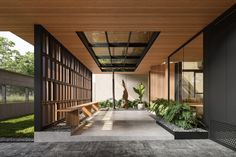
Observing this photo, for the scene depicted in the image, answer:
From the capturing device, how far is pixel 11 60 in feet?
134

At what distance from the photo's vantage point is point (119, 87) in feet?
92.7

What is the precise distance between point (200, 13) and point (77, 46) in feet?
19.5

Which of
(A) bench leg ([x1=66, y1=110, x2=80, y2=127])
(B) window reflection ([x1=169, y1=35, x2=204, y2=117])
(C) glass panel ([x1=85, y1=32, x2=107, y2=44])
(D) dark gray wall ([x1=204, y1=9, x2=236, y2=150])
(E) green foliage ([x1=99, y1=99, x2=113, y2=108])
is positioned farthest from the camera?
(E) green foliage ([x1=99, y1=99, x2=113, y2=108])

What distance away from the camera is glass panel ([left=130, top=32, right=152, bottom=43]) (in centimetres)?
1163

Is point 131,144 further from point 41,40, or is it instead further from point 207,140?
point 41,40

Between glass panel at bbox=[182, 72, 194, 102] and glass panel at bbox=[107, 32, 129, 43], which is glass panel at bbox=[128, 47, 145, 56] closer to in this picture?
glass panel at bbox=[107, 32, 129, 43]

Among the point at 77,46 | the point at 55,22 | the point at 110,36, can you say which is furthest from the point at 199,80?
the point at 55,22

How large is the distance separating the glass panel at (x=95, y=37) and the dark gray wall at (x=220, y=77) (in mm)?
4304

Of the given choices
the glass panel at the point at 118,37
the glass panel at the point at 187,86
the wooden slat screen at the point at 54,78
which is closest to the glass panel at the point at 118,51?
the glass panel at the point at 118,37

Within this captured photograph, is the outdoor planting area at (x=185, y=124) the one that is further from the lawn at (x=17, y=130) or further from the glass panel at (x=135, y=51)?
the glass panel at (x=135, y=51)

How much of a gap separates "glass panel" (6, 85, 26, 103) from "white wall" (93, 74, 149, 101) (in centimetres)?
916

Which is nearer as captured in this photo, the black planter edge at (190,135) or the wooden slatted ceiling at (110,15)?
the wooden slatted ceiling at (110,15)

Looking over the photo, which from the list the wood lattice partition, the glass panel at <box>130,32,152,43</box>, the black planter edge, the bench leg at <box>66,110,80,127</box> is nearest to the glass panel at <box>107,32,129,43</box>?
the glass panel at <box>130,32,152,43</box>

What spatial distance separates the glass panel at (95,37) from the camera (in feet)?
37.5
